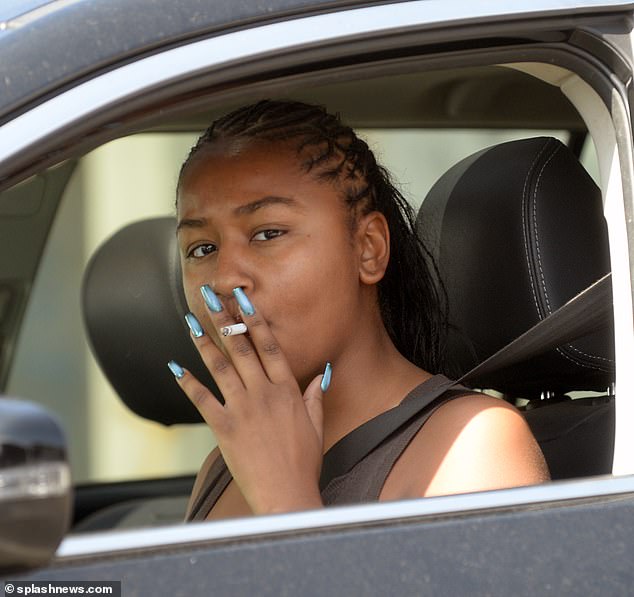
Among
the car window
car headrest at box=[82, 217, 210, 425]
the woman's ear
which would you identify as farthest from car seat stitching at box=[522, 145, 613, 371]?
the car window

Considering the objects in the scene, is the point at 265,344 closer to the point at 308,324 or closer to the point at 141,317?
the point at 308,324

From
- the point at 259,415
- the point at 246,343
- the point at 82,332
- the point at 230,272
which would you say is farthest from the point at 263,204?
the point at 82,332

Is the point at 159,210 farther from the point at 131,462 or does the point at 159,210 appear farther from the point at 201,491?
the point at 201,491

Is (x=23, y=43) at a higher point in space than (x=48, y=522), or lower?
higher

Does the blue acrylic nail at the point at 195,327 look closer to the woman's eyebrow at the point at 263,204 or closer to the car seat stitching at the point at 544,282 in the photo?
the woman's eyebrow at the point at 263,204

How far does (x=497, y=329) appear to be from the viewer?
80.6 inches

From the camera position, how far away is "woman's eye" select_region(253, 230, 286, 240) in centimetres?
188

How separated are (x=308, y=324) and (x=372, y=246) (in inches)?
8.5

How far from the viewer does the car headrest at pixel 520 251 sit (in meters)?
1.89

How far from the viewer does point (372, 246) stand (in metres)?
2.05

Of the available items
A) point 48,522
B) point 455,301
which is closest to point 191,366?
point 455,301

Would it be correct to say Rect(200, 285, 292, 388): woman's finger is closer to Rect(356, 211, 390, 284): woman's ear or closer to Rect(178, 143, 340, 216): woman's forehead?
Rect(178, 143, 340, 216): woman's forehead

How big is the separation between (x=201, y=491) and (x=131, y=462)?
4.59 meters

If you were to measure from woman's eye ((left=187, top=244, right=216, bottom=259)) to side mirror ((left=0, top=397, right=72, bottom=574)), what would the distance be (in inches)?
34.9
